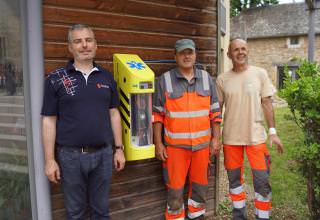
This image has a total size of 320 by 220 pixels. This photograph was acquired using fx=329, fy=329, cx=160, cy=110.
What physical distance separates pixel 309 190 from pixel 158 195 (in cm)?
160

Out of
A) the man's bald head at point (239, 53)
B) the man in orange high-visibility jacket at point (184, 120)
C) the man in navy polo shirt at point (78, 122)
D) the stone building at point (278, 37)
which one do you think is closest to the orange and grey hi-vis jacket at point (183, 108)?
the man in orange high-visibility jacket at point (184, 120)

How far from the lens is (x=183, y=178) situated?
133 inches

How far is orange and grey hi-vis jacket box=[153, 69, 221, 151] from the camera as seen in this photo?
322 cm

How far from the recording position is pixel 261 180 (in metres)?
3.41

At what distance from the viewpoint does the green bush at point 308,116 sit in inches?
124

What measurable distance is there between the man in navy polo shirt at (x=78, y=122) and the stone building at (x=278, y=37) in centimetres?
2413

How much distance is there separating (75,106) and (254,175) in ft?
6.58

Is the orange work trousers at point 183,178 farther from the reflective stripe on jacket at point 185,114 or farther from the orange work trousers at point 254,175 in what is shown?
the orange work trousers at point 254,175

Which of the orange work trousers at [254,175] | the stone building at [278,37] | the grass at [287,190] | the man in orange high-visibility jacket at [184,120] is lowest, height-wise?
the grass at [287,190]

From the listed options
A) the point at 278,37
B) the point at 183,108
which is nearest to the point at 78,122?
the point at 183,108

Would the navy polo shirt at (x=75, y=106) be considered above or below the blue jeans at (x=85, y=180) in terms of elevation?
above

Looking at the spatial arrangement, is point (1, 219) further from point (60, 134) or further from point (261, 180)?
point (261, 180)

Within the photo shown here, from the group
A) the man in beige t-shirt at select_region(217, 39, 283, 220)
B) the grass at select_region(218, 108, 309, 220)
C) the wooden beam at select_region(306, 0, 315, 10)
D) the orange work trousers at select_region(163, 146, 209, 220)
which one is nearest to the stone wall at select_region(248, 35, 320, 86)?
the wooden beam at select_region(306, 0, 315, 10)

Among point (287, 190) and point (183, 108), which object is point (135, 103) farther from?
point (287, 190)
